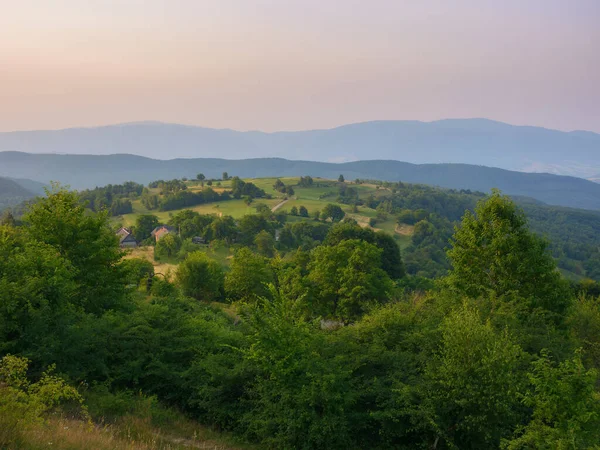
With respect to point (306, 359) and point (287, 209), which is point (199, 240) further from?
point (306, 359)

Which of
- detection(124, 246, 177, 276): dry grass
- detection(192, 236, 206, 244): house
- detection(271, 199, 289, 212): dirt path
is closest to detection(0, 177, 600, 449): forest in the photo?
detection(124, 246, 177, 276): dry grass

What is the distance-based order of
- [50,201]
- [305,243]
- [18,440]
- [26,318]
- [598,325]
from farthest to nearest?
[305,243]
[598,325]
[50,201]
[26,318]
[18,440]

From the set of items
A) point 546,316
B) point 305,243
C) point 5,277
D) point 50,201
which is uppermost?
point 50,201

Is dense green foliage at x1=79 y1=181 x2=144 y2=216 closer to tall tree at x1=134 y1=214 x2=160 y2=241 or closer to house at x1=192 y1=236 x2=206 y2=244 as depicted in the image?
tall tree at x1=134 y1=214 x2=160 y2=241

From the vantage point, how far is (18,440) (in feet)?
24.0

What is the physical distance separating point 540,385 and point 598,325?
2046 cm

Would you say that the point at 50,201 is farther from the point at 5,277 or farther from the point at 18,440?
the point at 18,440

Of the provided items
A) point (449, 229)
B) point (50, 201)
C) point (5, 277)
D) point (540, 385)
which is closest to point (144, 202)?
point (449, 229)

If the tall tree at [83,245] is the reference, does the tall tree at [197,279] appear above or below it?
below

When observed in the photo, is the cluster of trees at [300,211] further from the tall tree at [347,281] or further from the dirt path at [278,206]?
the tall tree at [347,281]

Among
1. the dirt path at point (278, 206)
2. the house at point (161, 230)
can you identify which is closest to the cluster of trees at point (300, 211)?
the dirt path at point (278, 206)

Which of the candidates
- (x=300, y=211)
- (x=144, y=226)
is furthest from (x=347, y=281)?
(x=300, y=211)

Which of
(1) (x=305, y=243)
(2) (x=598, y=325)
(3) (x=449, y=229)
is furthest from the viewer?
(3) (x=449, y=229)

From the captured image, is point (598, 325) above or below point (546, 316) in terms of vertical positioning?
below
